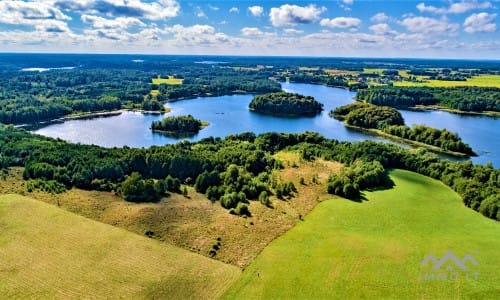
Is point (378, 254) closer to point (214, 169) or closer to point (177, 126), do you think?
point (214, 169)

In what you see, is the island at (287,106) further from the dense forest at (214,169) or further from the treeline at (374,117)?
the dense forest at (214,169)

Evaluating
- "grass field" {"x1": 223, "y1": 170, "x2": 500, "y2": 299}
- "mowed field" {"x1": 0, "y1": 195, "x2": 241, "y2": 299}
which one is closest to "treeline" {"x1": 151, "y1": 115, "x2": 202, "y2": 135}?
"grass field" {"x1": 223, "y1": 170, "x2": 500, "y2": 299}

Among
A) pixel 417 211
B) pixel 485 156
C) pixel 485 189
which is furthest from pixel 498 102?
pixel 417 211

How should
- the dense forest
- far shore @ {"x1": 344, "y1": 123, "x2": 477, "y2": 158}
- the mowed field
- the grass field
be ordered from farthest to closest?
far shore @ {"x1": 344, "y1": 123, "x2": 477, "y2": 158} < the dense forest < the grass field < the mowed field

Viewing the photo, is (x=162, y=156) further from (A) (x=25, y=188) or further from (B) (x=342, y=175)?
(B) (x=342, y=175)

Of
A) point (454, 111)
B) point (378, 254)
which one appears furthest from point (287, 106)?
point (378, 254)

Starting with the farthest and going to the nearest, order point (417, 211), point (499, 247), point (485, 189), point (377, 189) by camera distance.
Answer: point (377, 189) < point (485, 189) < point (417, 211) < point (499, 247)

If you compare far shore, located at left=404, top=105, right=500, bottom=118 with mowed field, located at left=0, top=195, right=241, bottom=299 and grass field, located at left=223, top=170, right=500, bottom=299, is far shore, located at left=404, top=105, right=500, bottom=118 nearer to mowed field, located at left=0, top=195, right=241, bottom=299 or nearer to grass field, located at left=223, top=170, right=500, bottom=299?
grass field, located at left=223, top=170, right=500, bottom=299

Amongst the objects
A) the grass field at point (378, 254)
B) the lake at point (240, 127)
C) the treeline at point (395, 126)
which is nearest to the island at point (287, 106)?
the lake at point (240, 127)
